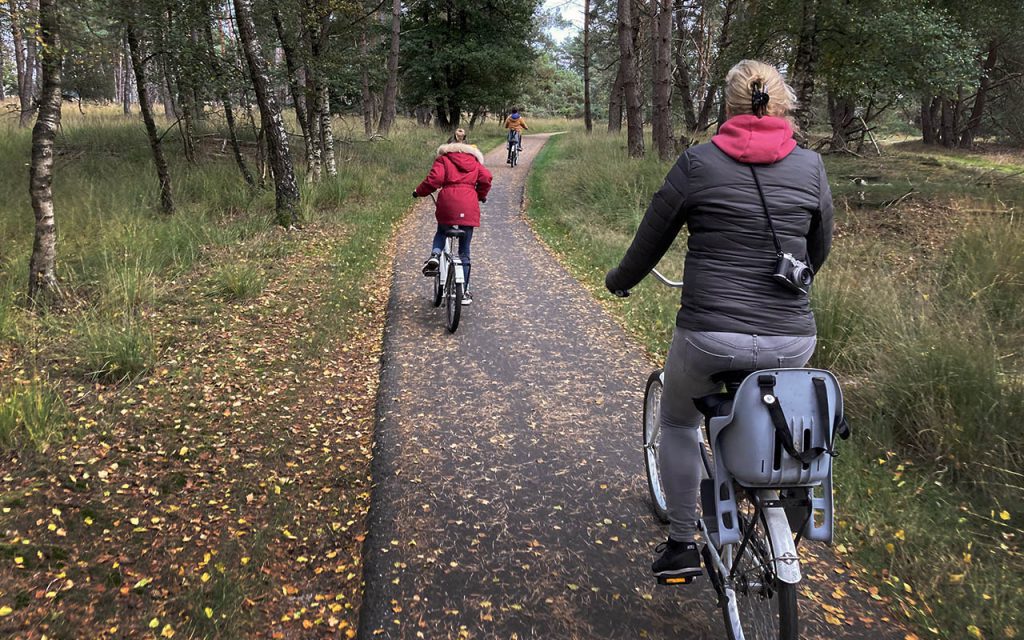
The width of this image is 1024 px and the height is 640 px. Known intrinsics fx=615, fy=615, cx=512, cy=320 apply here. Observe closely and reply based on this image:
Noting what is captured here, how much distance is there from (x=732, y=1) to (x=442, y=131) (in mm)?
13961

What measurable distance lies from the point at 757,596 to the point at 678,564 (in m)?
0.43

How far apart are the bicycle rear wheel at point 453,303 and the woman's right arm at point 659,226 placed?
Result: 3698 millimetres

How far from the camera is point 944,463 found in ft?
12.1

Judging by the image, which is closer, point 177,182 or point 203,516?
point 203,516

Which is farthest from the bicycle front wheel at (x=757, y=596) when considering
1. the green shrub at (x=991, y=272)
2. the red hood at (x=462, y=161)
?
the red hood at (x=462, y=161)

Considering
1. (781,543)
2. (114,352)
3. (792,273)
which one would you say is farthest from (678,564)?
(114,352)

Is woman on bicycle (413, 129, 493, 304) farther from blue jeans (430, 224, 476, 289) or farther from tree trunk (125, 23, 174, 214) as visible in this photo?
tree trunk (125, 23, 174, 214)

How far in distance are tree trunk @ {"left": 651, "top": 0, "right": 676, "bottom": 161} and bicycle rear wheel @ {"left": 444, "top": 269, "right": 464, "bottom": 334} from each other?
9657 mm

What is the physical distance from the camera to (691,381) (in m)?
2.32

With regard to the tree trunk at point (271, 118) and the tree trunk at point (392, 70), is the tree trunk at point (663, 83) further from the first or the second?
the tree trunk at point (392, 70)

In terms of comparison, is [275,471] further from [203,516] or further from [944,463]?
[944,463]

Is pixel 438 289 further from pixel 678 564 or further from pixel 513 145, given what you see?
pixel 513 145

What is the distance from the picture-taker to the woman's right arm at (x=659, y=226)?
7.25 feet

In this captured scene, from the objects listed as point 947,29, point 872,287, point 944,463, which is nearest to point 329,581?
point 944,463
